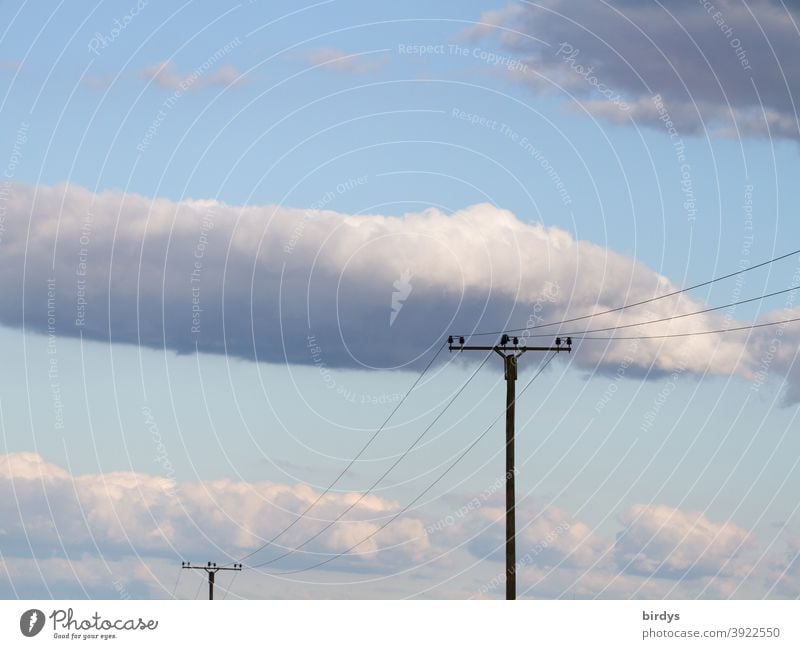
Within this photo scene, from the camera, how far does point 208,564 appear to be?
120 m
